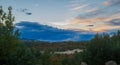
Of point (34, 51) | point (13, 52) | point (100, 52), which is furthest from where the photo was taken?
point (100, 52)

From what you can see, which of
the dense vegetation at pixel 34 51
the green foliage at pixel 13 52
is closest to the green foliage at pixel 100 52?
the dense vegetation at pixel 34 51

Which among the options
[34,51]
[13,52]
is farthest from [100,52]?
[13,52]

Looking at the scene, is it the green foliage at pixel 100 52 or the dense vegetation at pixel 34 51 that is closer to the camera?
the dense vegetation at pixel 34 51

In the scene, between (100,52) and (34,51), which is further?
(100,52)

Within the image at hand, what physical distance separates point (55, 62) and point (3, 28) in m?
3.70

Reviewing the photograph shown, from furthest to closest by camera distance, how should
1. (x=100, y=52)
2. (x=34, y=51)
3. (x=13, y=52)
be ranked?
(x=100, y=52) < (x=34, y=51) < (x=13, y=52)

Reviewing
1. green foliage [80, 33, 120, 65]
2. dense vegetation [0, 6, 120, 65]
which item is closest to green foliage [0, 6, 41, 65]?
dense vegetation [0, 6, 120, 65]

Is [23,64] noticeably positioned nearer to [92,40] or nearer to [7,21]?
[7,21]

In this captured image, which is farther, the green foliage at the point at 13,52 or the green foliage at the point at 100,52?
the green foliage at the point at 100,52

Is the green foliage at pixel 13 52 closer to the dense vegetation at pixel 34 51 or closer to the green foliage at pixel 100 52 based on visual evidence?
the dense vegetation at pixel 34 51

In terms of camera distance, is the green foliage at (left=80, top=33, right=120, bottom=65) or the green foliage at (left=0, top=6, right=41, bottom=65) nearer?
the green foliage at (left=0, top=6, right=41, bottom=65)

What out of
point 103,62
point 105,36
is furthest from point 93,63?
point 105,36

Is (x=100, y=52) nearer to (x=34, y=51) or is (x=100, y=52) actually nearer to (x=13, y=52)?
(x=34, y=51)

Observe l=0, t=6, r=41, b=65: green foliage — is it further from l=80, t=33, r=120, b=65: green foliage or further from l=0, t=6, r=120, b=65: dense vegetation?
l=80, t=33, r=120, b=65: green foliage
